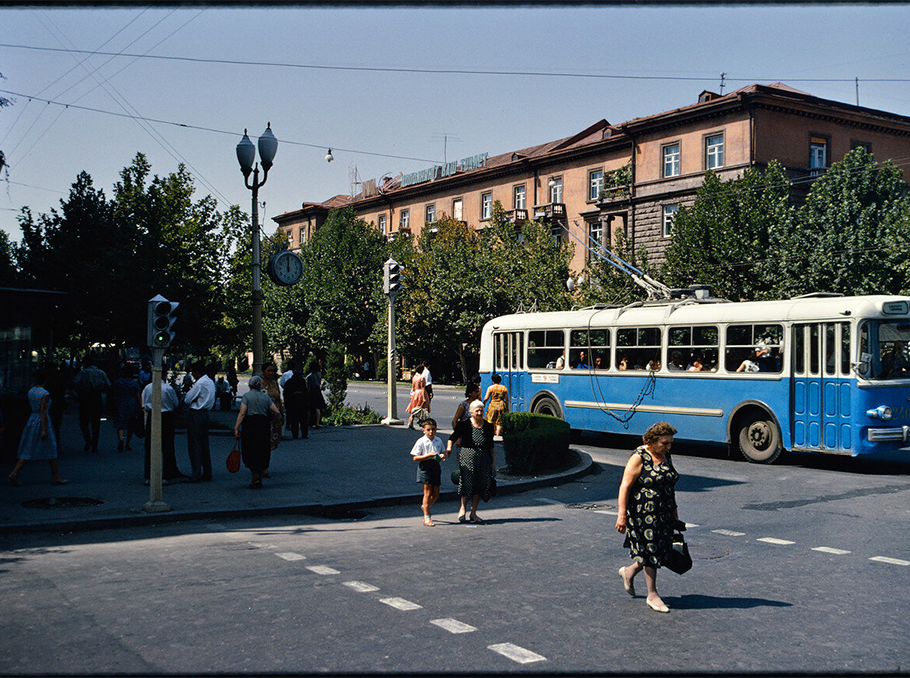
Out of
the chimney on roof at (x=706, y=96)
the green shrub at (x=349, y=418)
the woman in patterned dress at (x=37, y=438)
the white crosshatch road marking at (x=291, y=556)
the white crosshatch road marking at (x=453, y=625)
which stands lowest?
the white crosshatch road marking at (x=291, y=556)

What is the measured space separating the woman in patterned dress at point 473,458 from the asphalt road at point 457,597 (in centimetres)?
35

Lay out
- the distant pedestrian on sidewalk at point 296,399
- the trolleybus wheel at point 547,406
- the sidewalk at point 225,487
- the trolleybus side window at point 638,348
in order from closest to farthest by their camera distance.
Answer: the sidewalk at point 225,487, the trolleybus side window at point 638,348, the distant pedestrian on sidewalk at point 296,399, the trolleybus wheel at point 547,406

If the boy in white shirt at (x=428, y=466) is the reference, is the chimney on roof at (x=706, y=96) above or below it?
above

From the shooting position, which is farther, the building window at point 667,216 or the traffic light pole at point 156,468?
the building window at point 667,216

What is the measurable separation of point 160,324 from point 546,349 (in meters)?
12.0

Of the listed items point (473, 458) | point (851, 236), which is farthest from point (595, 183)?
point (473, 458)

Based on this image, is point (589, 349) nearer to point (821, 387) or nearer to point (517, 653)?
point (821, 387)

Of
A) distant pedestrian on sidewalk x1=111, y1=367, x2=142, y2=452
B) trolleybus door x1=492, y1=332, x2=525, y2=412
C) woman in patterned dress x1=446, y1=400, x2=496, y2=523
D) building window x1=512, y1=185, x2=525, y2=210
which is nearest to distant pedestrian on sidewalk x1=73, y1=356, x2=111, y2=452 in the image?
distant pedestrian on sidewalk x1=111, y1=367, x2=142, y2=452

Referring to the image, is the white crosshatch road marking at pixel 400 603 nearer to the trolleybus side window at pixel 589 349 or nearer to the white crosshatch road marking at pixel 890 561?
the white crosshatch road marking at pixel 890 561

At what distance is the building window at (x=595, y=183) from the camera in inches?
2040

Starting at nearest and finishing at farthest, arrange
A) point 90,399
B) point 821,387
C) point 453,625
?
1. point 453,625
2. point 821,387
3. point 90,399

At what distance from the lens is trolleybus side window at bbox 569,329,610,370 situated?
766 inches

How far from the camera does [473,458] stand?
34.6ft

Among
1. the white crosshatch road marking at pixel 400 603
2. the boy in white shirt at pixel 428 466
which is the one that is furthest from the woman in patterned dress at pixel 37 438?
the white crosshatch road marking at pixel 400 603
